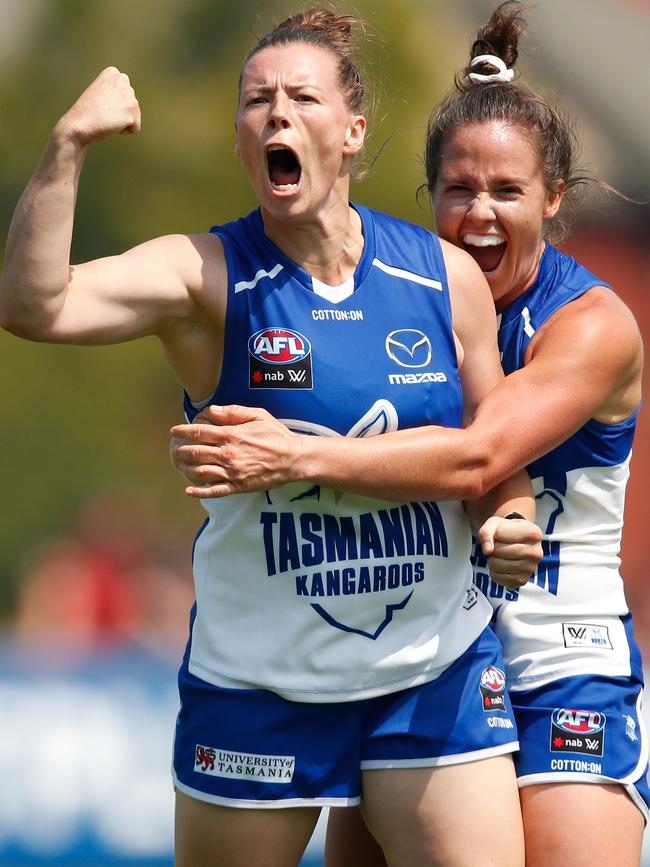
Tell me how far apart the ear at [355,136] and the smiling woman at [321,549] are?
0.12 ft

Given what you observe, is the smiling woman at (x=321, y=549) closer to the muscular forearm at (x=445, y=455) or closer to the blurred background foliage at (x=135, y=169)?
the muscular forearm at (x=445, y=455)

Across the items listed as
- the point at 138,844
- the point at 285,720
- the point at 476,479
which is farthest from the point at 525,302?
the point at 138,844

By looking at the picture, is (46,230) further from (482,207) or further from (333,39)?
(482,207)

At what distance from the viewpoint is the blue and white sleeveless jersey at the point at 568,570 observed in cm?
269

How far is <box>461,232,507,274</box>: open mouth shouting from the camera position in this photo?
2.79 m

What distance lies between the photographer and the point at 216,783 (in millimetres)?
2467

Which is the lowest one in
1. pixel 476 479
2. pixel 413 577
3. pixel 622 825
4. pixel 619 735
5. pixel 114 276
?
pixel 622 825

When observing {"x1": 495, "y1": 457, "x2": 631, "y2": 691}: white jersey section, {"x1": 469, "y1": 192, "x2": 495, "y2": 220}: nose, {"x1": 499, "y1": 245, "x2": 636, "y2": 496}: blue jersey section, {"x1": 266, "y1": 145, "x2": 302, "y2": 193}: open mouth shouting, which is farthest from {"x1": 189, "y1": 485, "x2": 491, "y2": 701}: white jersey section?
{"x1": 469, "y1": 192, "x2": 495, "y2": 220}: nose

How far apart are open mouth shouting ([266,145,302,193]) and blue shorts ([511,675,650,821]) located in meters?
1.17

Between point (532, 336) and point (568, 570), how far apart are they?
20.0 inches

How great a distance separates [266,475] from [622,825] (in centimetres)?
104

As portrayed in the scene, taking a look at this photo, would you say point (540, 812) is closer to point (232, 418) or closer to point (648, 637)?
point (232, 418)

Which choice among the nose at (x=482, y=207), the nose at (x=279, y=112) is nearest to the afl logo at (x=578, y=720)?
the nose at (x=482, y=207)

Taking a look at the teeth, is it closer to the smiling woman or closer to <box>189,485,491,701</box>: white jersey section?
the smiling woman
